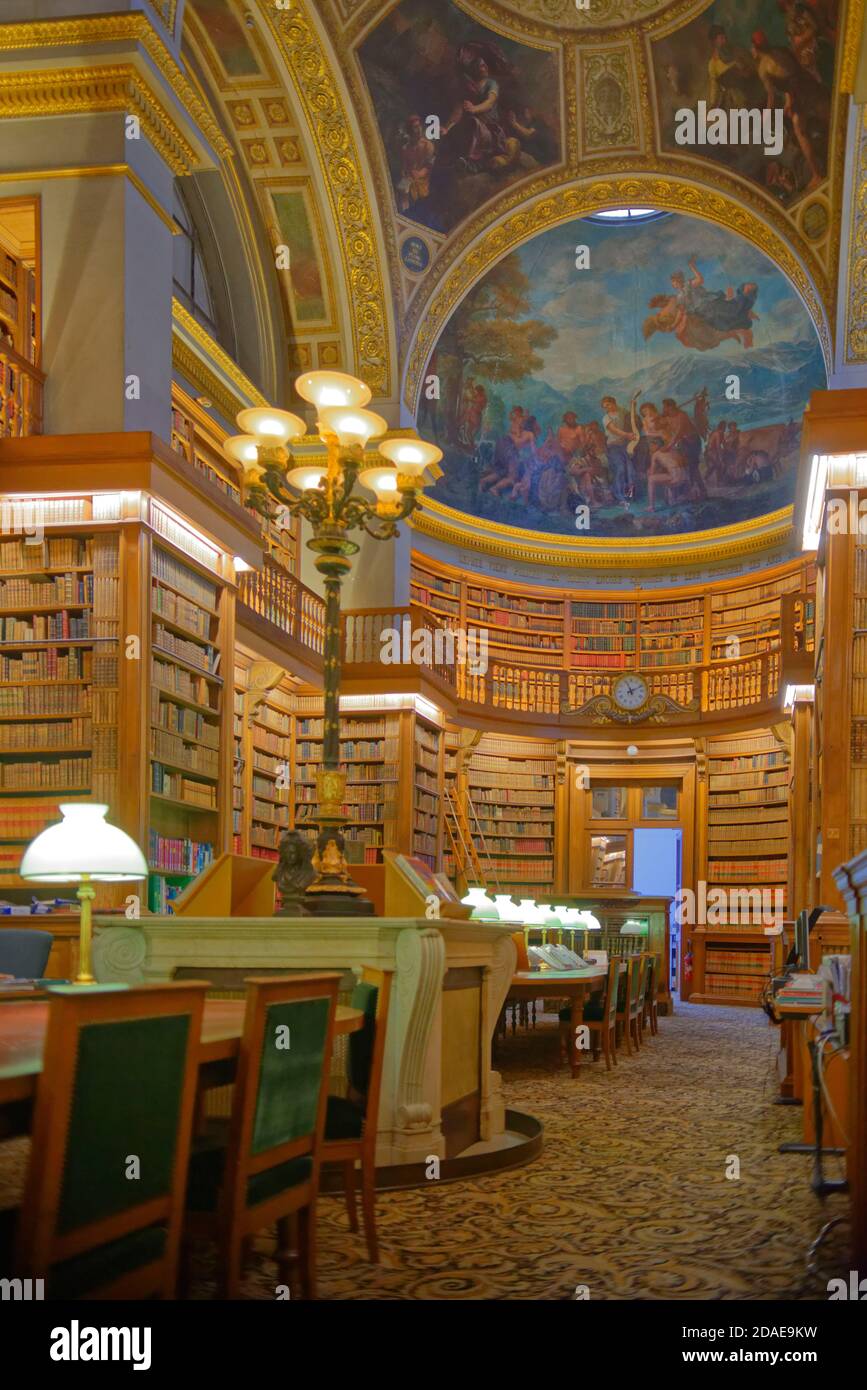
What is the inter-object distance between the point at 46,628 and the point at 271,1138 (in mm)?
5271

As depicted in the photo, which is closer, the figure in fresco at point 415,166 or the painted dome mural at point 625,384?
the figure in fresco at point 415,166

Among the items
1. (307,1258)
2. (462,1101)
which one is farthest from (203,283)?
(307,1258)

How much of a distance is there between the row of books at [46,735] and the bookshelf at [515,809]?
1047 cm

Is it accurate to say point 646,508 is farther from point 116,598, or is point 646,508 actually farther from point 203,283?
point 116,598

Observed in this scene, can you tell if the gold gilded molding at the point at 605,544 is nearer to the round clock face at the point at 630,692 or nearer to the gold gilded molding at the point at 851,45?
the round clock face at the point at 630,692

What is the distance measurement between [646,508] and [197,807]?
12.3m

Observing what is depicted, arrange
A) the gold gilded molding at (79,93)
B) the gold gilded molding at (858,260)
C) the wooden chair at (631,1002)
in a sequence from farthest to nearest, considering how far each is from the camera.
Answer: the gold gilded molding at (858,260) → the wooden chair at (631,1002) → the gold gilded molding at (79,93)

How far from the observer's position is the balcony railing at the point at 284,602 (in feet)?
38.0

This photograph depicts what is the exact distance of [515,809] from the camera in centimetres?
1828

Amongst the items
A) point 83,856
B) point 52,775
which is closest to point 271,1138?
point 83,856

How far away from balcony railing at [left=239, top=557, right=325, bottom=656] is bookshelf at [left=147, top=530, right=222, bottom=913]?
89.3 inches

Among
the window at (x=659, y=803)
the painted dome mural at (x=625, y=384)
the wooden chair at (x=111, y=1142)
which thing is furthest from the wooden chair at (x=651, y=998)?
the wooden chair at (x=111, y=1142)

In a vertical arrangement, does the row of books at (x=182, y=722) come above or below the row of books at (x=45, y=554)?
below

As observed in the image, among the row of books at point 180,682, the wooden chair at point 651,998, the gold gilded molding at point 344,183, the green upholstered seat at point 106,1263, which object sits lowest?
the wooden chair at point 651,998
